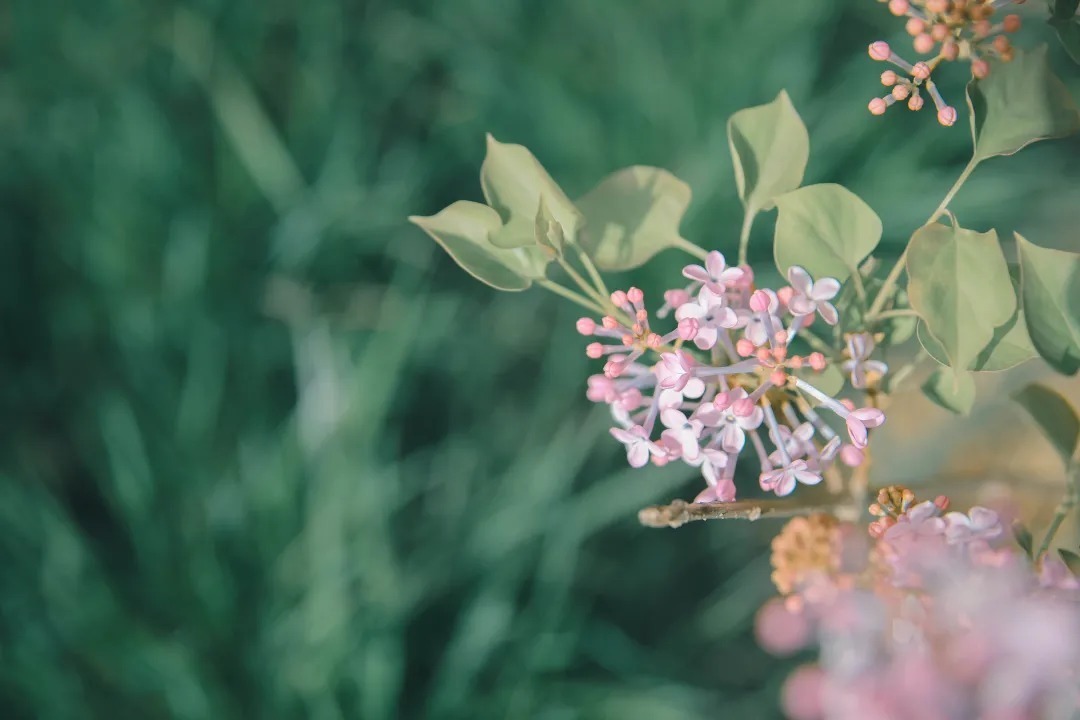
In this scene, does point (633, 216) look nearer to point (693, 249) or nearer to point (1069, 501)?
point (693, 249)

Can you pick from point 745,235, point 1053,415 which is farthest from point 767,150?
point 1053,415

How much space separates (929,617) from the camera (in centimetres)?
28

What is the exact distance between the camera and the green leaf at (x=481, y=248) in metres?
0.29

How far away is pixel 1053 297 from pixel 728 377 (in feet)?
0.32

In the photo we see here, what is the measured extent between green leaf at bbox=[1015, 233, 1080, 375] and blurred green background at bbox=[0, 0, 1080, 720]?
587 millimetres

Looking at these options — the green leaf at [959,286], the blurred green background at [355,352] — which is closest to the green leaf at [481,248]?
the green leaf at [959,286]

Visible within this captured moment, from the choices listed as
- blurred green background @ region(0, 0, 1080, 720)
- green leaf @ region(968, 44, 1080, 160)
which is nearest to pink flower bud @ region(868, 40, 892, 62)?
green leaf @ region(968, 44, 1080, 160)

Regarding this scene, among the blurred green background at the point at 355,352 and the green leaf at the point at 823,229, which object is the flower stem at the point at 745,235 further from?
the blurred green background at the point at 355,352

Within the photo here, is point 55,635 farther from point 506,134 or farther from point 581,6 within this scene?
point 581,6

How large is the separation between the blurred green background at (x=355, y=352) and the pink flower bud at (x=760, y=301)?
600 millimetres

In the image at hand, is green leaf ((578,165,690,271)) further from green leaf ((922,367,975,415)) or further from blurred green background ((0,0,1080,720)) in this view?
blurred green background ((0,0,1080,720))

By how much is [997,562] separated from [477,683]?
658mm

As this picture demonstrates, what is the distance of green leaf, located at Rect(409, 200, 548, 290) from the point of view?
29 centimetres

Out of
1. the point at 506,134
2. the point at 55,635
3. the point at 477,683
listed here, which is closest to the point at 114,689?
the point at 55,635
